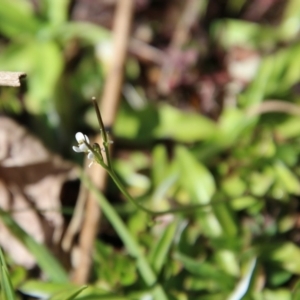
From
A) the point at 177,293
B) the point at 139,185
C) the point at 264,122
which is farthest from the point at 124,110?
the point at 177,293

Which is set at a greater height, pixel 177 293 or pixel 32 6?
pixel 32 6

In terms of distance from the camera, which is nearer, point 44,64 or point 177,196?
point 177,196

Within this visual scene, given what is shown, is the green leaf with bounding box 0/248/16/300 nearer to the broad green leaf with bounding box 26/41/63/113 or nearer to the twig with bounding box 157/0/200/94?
the broad green leaf with bounding box 26/41/63/113

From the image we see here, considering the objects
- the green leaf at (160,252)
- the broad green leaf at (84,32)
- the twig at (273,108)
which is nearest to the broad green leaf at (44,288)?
the green leaf at (160,252)

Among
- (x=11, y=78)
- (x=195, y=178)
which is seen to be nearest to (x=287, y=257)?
(x=195, y=178)

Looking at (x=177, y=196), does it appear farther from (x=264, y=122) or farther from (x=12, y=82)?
(x=12, y=82)

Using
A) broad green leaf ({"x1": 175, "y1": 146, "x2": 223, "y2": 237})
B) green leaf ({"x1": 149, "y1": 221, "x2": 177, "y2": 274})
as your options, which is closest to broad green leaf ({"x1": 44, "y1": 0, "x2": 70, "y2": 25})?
broad green leaf ({"x1": 175, "y1": 146, "x2": 223, "y2": 237})
